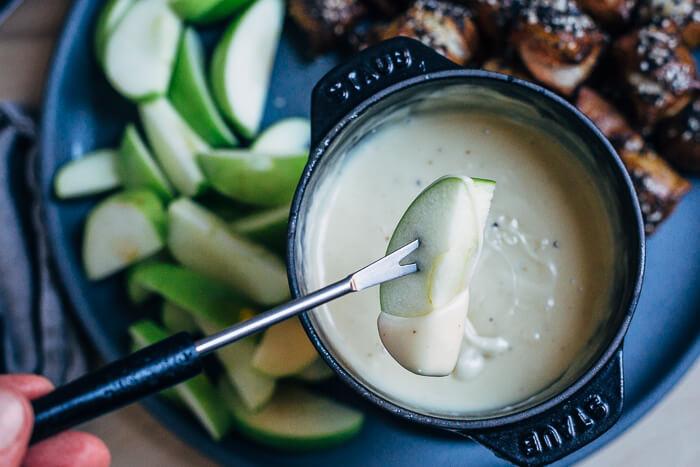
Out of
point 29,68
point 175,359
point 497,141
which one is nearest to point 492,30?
point 497,141

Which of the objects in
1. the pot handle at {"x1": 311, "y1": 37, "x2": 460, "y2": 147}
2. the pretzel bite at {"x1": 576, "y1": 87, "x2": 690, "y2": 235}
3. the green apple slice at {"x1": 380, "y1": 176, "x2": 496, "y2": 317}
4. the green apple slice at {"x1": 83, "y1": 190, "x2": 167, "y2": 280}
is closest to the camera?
the green apple slice at {"x1": 380, "y1": 176, "x2": 496, "y2": 317}

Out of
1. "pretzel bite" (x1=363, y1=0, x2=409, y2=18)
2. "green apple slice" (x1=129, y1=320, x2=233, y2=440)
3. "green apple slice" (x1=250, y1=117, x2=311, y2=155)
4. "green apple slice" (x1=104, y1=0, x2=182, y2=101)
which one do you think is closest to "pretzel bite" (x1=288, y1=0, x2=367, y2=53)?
"pretzel bite" (x1=363, y1=0, x2=409, y2=18)

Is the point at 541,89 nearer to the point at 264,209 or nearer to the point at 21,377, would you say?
the point at 264,209

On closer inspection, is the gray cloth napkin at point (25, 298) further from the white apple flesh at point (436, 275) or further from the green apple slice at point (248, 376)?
the white apple flesh at point (436, 275)

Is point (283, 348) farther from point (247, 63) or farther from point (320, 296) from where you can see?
point (247, 63)

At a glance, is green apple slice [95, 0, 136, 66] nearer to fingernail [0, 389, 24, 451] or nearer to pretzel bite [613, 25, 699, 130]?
fingernail [0, 389, 24, 451]

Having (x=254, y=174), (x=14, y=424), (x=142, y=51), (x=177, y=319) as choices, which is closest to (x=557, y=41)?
(x=254, y=174)
